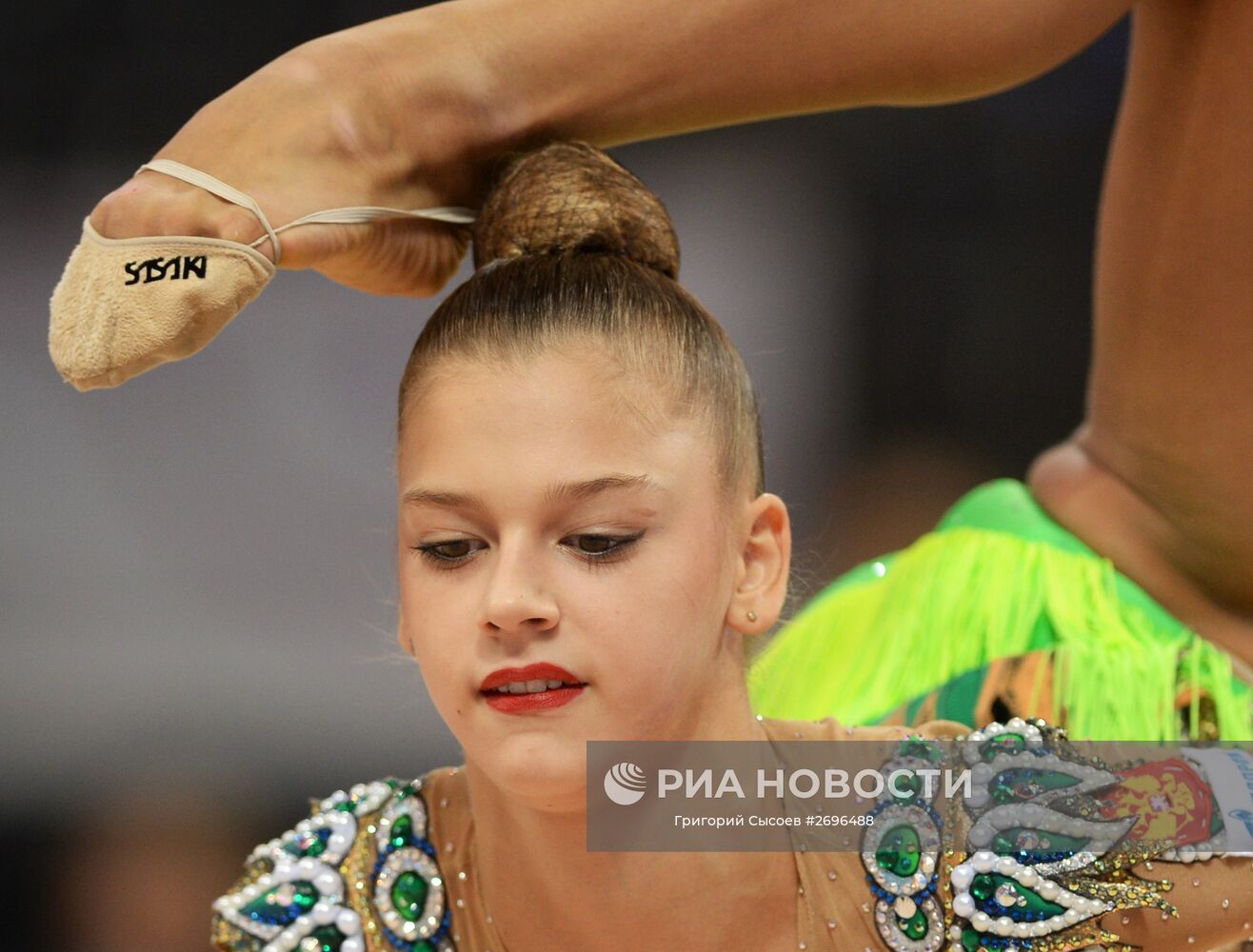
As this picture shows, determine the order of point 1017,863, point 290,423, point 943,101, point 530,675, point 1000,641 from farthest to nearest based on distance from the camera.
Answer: point 290,423 < point 1000,641 < point 943,101 < point 1017,863 < point 530,675

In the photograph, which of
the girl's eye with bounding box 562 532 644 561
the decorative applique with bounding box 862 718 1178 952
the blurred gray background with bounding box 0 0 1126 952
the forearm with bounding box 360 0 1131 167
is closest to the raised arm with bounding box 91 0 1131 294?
the forearm with bounding box 360 0 1131 167

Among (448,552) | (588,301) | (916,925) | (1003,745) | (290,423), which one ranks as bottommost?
(916,925)

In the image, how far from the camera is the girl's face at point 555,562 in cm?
100

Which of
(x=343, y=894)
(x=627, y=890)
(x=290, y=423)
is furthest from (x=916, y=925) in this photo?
(x=290, y=423)

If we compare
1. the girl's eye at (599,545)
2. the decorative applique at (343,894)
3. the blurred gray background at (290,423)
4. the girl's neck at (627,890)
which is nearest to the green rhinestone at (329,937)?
the decorative applique at (343,894)

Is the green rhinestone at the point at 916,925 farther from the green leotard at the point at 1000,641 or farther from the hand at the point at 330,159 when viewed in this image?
the hand at the point at 330,159

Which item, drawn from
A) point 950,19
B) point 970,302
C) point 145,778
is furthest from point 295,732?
point 950,19

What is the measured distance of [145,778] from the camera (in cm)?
237

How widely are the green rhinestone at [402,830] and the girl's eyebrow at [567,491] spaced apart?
0.28 metres

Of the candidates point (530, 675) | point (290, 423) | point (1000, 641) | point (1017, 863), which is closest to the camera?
point (530, 675)

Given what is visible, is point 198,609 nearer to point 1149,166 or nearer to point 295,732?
point 295,732

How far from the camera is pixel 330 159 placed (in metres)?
1.08

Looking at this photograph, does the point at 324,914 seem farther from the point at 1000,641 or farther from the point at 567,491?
the point at 1000,641

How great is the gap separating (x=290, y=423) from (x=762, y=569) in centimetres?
157
